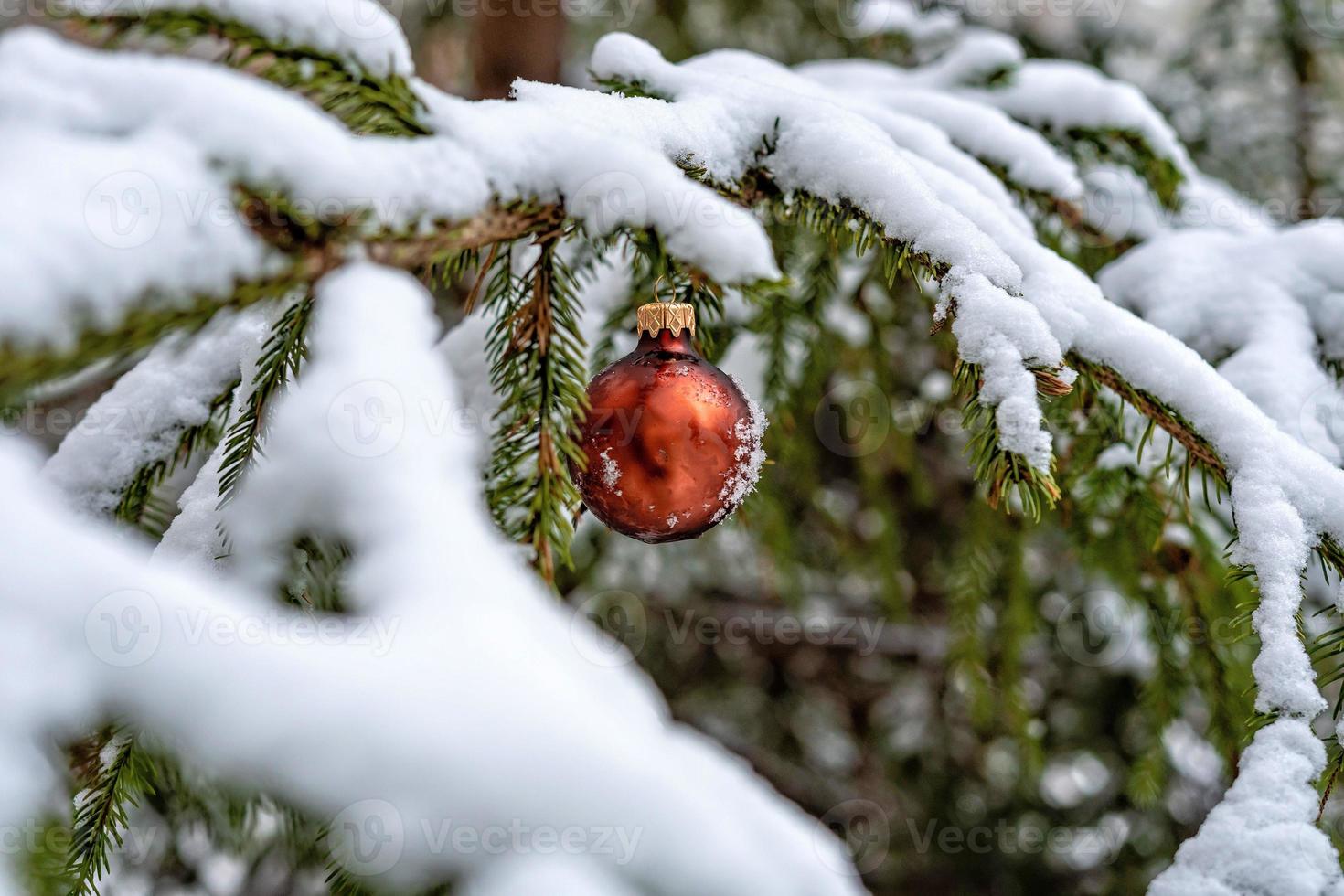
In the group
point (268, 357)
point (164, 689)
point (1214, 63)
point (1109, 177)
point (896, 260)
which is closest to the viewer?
point (164, 689)

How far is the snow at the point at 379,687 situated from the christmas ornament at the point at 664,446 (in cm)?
36

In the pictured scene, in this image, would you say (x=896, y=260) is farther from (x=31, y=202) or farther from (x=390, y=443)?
(x=31, y=202)

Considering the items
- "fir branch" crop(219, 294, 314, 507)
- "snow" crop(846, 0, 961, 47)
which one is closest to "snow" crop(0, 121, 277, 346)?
"fir branch" crop(219, 294, 314, 507)

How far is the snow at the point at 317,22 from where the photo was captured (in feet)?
2.07

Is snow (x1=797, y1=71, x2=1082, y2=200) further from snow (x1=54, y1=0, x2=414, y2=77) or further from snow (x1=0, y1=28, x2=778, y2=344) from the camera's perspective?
snow (x1=54, y1=0, x2=414, y2=77)

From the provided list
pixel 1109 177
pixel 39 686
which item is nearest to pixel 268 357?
pixel 39 686

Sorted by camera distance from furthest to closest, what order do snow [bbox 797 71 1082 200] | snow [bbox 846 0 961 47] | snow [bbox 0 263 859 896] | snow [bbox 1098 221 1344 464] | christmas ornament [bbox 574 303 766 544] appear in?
snow [bbox 846 0 961 47], snow [bbox 797 71 1082 200], snow [bbox 1098 221 1344 464], christmas ornament [bbox 574 303 766 544], snow [bbox 0 263 859 896]

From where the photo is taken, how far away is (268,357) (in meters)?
0.83

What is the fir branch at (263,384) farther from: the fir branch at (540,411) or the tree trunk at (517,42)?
the tree trunk at (517,42)

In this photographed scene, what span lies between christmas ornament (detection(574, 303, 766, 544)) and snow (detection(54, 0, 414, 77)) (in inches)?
14.1

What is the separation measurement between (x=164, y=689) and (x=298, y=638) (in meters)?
0.06

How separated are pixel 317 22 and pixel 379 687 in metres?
0.51

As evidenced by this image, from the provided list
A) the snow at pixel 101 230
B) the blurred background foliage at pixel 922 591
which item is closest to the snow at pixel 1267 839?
the snow at pixel 101 230

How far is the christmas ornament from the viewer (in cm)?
88
